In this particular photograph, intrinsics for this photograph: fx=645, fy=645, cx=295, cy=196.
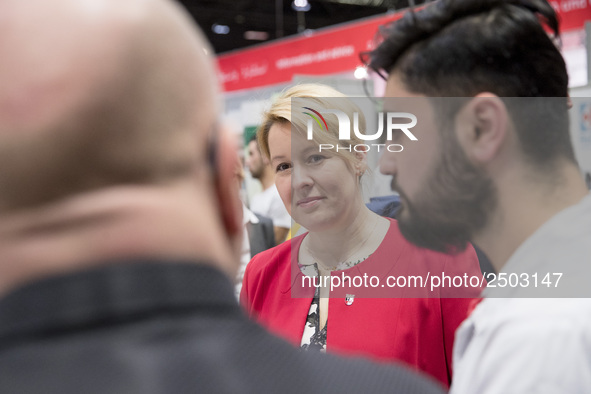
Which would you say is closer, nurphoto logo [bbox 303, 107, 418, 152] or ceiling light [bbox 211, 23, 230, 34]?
nurphoto logo [bbox 303, 107, 418, 152]

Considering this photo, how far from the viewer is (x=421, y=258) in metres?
1.35

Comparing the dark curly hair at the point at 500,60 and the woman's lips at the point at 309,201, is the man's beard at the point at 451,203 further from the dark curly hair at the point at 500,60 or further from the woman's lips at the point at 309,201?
the woman's lips at the point at 309,201

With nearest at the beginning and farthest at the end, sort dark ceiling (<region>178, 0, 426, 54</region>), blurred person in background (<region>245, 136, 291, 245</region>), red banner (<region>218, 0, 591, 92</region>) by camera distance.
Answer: blurred person in background (<region>245, 136, 291, 245</region>), red banner (<region>218, 0, 591, 92</region>), dark ceiling (<region>178, 0, 426, 54</region>)

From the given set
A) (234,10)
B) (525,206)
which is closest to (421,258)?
(525,206)

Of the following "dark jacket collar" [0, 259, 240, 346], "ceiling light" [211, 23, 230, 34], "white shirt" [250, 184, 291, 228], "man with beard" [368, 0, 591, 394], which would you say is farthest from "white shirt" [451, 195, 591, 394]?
"ceiling light" [211, 23, 230, 34]

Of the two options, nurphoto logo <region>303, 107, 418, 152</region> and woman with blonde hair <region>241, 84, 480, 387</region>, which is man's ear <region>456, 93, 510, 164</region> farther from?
woman with blonde hair <region>241, 84, 480, 387</region>

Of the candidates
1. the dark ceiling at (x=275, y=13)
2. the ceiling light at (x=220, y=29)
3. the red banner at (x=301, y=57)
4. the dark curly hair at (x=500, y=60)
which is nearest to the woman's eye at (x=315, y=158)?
the dark curly hair at (x=500, y=60)

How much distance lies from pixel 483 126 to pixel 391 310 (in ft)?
1.85

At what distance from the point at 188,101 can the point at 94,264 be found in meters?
0.15

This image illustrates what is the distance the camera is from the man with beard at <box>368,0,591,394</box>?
985mm

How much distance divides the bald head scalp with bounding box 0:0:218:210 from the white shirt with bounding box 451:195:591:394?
60 cm

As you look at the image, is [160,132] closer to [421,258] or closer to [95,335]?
[95,335]

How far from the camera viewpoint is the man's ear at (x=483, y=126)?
107 cm

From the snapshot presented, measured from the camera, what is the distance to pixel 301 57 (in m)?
8.18
